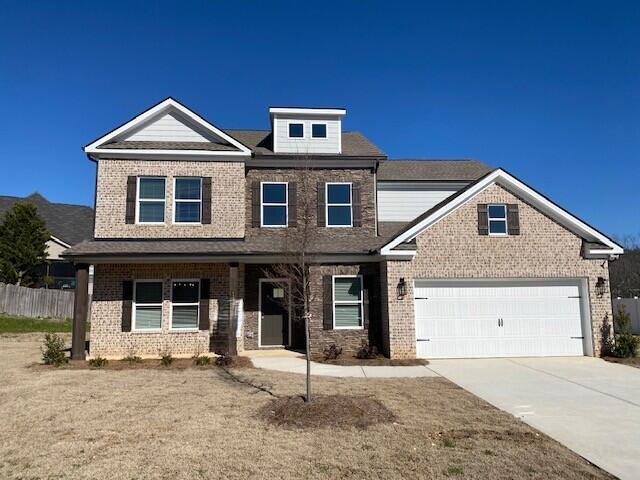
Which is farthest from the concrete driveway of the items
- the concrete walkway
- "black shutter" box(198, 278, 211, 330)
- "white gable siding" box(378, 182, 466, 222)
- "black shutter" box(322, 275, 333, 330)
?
"black shutter" box(198, 278, 211, 330)

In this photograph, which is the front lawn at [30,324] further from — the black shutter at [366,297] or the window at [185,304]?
the black shutter at [366,297]

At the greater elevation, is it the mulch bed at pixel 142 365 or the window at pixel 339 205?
the window at pixel 339 205

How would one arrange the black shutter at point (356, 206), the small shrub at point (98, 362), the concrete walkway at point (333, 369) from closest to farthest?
the concrete walkway at point (333, 369), the small shrub at point (98, 362), the black shutter at point (356, 206)

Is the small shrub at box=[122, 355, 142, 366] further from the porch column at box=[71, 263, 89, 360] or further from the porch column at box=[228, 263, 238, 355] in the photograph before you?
the porch column at box=[228, 263, 238, 355]

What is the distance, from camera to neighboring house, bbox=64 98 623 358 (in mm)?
13578

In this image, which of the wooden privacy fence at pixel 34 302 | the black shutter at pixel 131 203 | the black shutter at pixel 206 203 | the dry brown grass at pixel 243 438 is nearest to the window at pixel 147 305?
the black shutter at pixel 131 203

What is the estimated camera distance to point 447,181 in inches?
713

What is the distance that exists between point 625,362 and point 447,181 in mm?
8665

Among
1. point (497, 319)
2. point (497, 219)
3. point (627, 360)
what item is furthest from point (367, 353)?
point (627, 360)

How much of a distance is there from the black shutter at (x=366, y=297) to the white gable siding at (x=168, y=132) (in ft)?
23.1

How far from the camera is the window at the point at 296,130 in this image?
16614 mm

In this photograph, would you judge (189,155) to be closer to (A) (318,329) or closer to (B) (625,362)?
(A) (318,329)

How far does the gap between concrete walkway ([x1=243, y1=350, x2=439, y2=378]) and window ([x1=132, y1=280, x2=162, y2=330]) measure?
329 centimetres

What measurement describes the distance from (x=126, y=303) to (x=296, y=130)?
8.35 metres
